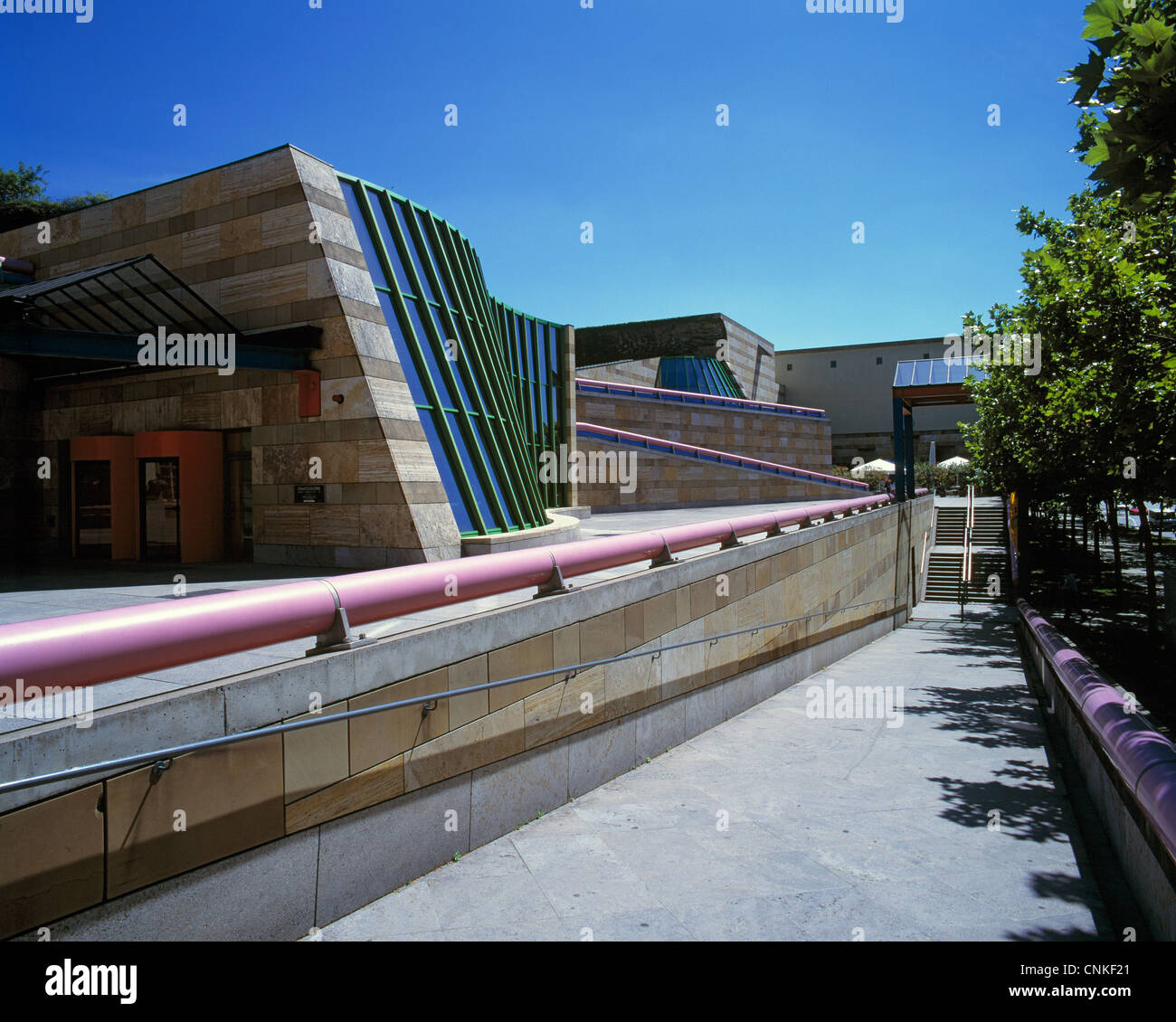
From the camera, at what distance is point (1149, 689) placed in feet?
50.0

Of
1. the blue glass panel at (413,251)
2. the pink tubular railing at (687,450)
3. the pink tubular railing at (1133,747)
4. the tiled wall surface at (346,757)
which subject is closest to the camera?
the tiled wall surface at (346,757)

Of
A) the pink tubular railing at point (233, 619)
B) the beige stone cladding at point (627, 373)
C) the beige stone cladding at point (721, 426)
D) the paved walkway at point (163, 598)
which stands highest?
the beige stone cladding at point (627, 373)

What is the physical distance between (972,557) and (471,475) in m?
27.6

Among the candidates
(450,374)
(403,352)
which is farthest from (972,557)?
(403,352)

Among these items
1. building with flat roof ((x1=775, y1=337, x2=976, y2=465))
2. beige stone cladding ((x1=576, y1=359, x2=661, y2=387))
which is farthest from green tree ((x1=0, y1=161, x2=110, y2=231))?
building with flat roof ((x1=775, y1=337, x2=976, y2=465))

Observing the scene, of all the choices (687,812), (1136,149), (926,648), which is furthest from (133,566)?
(926,648)

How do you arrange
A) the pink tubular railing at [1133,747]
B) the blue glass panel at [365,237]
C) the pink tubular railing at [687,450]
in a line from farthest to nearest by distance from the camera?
the pink tubular railing at [687,450], the blue glass panel at [365,237], the pink tubular railing at [1133,747]

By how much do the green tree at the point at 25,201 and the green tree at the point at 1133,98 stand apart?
39.4 meters

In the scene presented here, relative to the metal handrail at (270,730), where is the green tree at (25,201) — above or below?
above

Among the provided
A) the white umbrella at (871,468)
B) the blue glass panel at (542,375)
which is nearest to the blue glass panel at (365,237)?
the blue glass panel at (542,375)

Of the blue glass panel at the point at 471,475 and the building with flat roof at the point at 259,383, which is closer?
the building with flat roof at the point at 259,383

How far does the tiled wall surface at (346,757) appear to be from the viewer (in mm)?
3111

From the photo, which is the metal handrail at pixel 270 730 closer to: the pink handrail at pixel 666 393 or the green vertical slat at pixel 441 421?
the green vertical slat at pixel 441 421

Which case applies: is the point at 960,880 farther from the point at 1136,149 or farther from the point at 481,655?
the point at 1136,149
